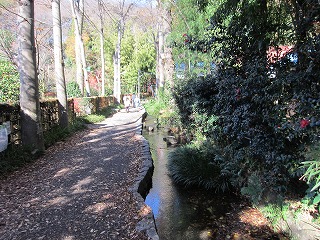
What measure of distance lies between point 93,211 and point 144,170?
2.14 m

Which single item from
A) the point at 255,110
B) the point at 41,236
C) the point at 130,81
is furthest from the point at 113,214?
the point at 130,81


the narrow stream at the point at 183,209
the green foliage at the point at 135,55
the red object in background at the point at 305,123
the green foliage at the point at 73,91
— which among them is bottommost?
the narrow stream at the point at 183,209

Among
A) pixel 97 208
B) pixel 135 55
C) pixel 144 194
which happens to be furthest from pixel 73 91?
pixel 135 55

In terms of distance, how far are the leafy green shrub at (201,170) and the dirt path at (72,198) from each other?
110cm

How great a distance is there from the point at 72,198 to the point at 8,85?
7.44 meters

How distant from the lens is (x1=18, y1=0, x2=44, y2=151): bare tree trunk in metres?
7.04

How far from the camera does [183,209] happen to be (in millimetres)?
5391

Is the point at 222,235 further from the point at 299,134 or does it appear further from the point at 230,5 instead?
the point at 230,5

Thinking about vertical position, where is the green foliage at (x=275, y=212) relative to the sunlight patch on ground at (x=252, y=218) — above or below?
above

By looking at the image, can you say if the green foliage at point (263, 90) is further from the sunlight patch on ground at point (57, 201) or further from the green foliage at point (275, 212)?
the sunlight patch on ground at point (57, 201)

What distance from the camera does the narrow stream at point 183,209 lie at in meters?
4.53

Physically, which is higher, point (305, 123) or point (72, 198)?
point (305, 123)

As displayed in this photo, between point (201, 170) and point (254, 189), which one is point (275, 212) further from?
point (201, 170)

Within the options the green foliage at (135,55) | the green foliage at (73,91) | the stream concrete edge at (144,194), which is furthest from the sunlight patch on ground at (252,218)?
the green foliage at (135,55)
